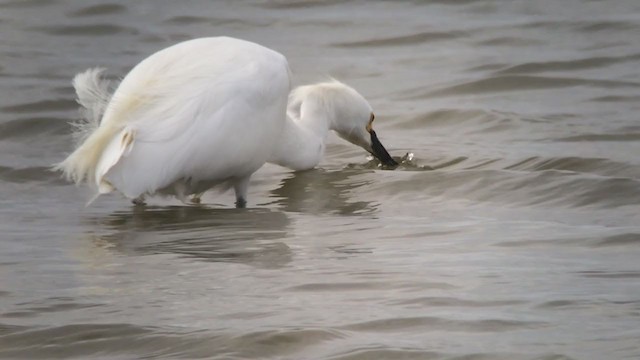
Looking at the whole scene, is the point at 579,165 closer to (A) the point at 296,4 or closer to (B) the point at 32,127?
(B) the point at 32,127

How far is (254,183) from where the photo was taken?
9.55m

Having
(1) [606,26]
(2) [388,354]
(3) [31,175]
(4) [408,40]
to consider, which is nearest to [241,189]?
(3) [31,175]

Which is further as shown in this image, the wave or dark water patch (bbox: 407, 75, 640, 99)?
dark water patch (bbox: 407, 75, 640, 99)

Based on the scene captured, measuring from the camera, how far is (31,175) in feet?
30.6

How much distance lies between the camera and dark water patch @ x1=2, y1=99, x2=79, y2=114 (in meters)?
11.4

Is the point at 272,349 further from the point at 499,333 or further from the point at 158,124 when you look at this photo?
the point at 158,124

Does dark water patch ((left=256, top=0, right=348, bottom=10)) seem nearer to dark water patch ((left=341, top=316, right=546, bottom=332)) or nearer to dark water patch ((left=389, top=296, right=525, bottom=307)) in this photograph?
dark water patch ((left=389, top=296, right=525, bottom=307))

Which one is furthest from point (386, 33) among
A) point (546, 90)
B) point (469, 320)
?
point (469, 320)

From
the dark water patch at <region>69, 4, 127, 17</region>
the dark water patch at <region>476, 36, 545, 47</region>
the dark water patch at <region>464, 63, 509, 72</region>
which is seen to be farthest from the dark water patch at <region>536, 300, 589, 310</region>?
the dark water patch at <region>69, 4, 127, 17</region>

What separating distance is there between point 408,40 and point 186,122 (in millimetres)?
6053

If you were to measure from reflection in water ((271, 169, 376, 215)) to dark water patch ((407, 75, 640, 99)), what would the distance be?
6.37ft

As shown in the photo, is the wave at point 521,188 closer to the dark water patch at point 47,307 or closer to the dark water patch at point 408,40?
the dark water patch at point 47,307

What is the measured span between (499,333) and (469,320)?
19cm

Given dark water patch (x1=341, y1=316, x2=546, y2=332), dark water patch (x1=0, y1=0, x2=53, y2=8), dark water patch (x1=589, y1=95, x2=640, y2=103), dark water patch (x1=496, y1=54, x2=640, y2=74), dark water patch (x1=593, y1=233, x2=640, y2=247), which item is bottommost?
dark water patch (x1=0, y1=0, x2=53, y2=8)
